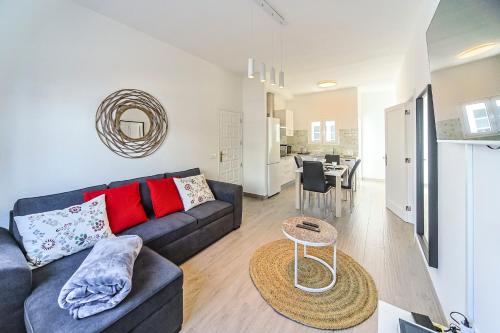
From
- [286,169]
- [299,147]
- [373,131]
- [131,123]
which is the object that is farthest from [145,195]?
[373,131]

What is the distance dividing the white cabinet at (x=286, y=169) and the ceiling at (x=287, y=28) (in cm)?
251

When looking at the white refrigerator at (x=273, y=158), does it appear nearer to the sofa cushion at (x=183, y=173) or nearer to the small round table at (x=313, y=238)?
the sofa cushion at (x=183, y=173)

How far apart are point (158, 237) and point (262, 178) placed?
10.1 ft

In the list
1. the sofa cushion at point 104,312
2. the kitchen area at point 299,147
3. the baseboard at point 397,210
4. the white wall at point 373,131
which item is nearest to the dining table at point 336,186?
the baseboard at point 397,210

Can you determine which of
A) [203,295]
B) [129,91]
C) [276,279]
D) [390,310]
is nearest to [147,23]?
[129,91]

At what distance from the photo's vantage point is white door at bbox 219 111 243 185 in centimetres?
451

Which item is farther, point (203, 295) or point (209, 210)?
point (209, 210)

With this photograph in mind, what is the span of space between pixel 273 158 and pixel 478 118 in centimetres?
431

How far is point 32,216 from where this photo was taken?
1.73 metres

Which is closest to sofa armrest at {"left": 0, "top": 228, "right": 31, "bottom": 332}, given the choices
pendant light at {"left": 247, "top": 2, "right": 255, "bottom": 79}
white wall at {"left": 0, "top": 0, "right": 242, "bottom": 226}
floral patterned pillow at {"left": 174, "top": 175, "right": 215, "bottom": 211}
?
white wall at {"left": 0, "top": 0, "right": 242, "bottom": 226}

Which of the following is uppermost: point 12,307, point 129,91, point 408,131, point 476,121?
point 129,91

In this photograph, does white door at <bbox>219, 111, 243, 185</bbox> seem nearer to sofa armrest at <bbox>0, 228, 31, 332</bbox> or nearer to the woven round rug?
the woven round rug

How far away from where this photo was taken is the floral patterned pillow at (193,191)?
9.61 ft

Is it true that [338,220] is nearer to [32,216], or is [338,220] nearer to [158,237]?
[158,237]
